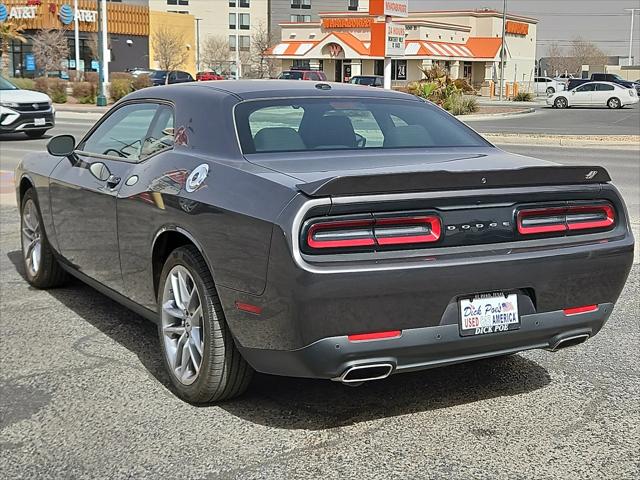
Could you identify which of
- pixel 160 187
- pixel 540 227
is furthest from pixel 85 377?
pixel 540 227

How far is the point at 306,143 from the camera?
479 cm

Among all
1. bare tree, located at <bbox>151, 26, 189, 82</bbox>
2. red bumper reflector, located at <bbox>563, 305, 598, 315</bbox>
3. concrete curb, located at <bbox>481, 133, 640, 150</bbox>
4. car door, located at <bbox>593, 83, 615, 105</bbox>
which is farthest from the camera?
bare tree, located at <bbox>151, 26, 189, 82</bbox>

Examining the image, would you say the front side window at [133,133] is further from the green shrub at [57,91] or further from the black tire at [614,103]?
the black tire at [614,103]

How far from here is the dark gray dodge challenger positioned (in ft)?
12.3

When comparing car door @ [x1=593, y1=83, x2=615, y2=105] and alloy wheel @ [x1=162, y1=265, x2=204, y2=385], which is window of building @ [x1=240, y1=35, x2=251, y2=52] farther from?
alloy wheel @ [x1=162, y1=265, x2=204, y2=385]

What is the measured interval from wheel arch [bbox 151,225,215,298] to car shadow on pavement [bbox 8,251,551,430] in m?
0.58

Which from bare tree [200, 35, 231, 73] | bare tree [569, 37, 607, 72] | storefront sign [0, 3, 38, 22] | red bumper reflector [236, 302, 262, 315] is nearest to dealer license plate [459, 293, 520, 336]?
red bumper reflector [236, 302, 262, 315]

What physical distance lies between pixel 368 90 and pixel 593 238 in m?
1.87

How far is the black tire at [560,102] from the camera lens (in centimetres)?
4994

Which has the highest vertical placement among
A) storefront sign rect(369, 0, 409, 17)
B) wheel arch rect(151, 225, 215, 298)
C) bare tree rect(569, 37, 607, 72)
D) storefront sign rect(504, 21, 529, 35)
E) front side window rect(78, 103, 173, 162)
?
storefront sign rect(504, 21, 529, 35)

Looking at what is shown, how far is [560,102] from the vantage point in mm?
50031

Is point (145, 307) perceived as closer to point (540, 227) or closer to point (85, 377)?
point (85, 377)

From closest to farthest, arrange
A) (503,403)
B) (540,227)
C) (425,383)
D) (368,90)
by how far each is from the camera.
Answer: (540,227) → (503,403) → (425,383) → (368,90)

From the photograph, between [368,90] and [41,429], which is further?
[368,90]
